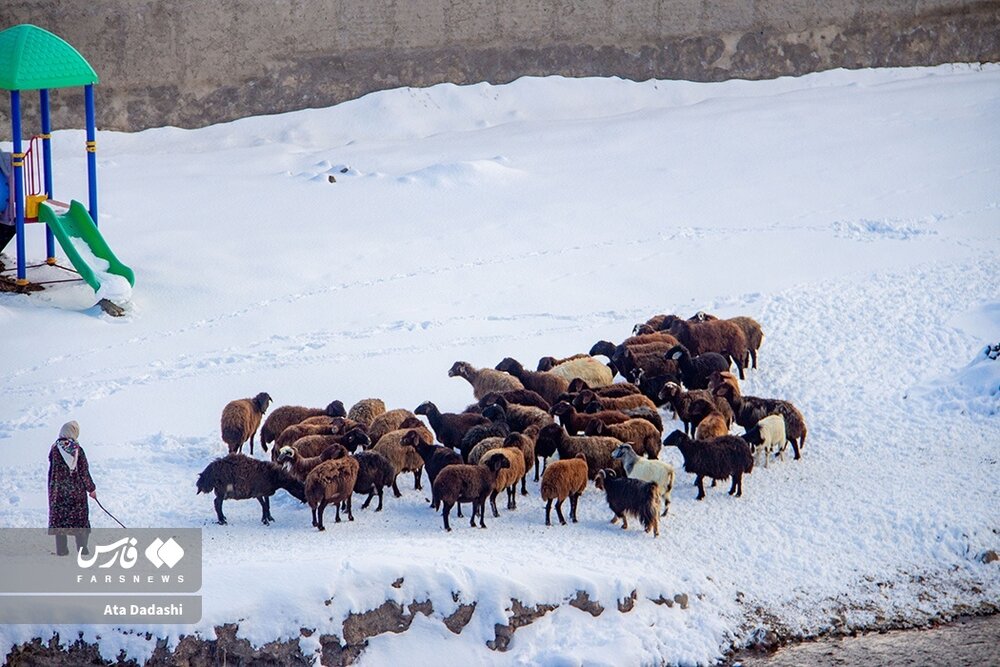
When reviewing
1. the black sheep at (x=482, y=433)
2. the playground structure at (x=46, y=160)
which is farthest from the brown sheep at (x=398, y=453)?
the playground structure at (x=46, y=160)

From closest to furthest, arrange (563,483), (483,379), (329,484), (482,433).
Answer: (329,484), (563,483), (482,433), (483,379)

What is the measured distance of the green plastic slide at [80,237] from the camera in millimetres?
15172

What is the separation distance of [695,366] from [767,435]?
1726 mm

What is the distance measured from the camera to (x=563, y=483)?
1070 centimetres

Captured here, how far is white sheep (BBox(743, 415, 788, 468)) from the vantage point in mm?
11633

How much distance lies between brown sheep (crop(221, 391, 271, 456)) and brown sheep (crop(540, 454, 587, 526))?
Result: 2783 millimetres

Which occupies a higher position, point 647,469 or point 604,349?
point 604,349

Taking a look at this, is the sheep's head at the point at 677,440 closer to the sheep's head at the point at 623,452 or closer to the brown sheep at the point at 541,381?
the sheep's head at the point at 623,452

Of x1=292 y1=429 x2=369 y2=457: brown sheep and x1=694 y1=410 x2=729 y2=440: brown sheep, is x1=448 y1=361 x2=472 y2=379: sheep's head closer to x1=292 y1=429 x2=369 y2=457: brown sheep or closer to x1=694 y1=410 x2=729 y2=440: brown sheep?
x1=292 y1=429 x2=369 y2=457: brown sheep

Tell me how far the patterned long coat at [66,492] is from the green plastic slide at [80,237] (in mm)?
5660

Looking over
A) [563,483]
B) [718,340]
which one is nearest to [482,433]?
[563,483]

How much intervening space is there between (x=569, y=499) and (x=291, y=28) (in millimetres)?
13013

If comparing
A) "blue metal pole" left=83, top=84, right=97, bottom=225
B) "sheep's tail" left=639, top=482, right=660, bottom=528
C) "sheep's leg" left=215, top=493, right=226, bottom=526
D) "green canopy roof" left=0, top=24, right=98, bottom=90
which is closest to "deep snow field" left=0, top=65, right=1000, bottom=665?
"sheep's leg" left=215, top=493, right=226, bottom=526

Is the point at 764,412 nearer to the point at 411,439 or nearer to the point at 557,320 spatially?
the point at 411,439
